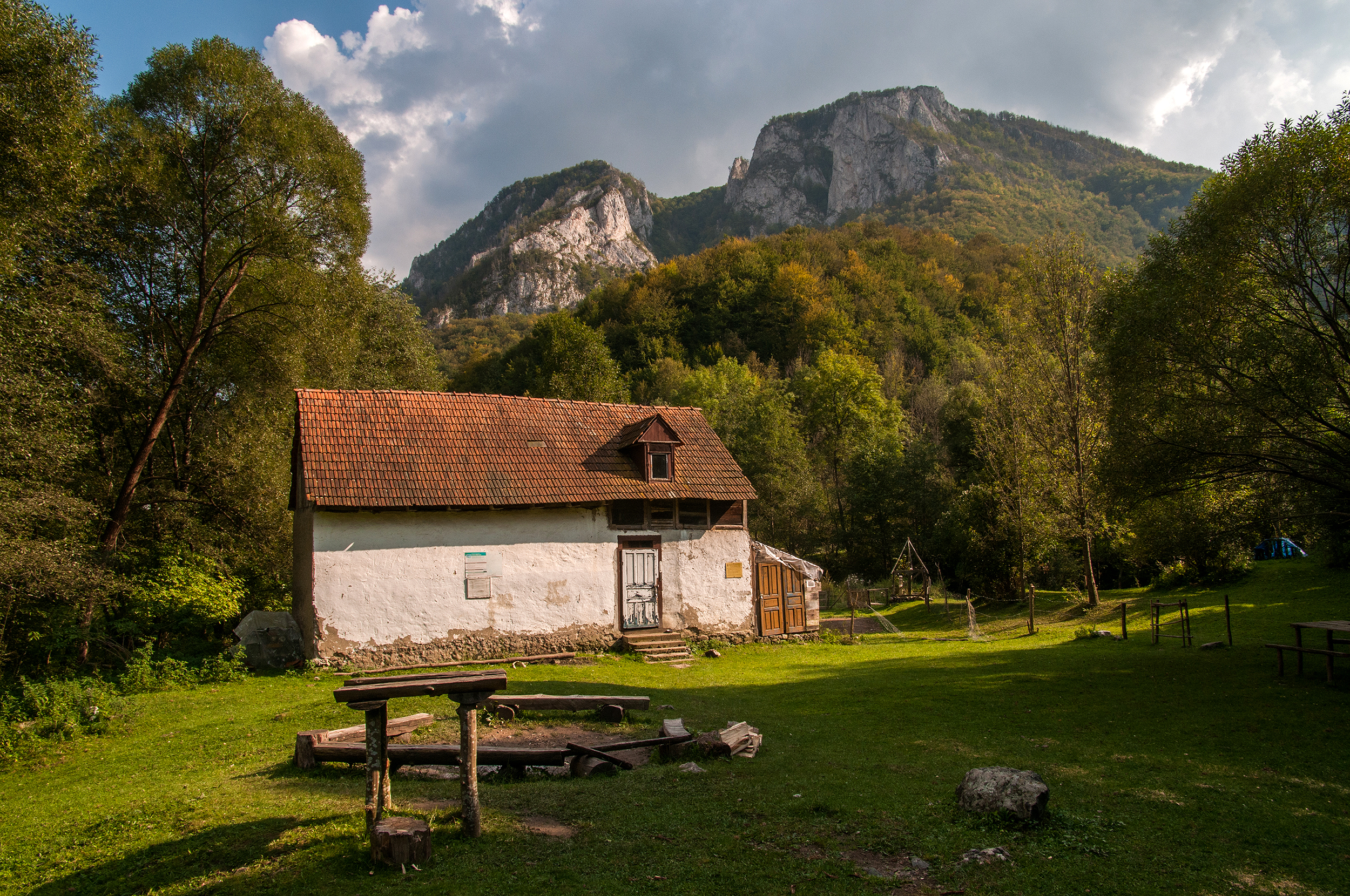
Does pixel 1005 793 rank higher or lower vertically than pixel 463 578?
lower

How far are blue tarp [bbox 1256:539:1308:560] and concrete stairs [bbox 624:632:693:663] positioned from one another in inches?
1131

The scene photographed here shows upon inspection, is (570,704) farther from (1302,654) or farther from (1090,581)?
(1090,581)

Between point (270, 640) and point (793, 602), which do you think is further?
point (793, 602)

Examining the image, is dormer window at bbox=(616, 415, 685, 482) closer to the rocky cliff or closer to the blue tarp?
the blue tarp

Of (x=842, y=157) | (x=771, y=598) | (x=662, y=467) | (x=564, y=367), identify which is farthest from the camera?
(x=842, y=157)

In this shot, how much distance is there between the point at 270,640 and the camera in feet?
54.3

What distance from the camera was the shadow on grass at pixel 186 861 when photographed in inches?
216

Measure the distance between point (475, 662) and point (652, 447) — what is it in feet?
25.3

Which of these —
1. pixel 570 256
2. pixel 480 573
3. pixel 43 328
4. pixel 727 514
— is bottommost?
pixel 480 573

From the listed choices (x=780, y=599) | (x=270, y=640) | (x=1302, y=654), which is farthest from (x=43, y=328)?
(x=1302, y=654)


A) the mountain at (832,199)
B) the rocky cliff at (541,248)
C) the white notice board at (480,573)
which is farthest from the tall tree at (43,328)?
the mountain at (832,199)

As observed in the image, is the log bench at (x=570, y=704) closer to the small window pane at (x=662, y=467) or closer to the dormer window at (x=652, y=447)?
the dormer window at (x=652, y=447)

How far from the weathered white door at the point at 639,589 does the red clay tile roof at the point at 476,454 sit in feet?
5.89

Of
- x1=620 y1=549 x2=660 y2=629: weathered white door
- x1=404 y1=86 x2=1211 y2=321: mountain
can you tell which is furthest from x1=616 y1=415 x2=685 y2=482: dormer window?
x1=404 y1=86 x2=1211 y2=321: mountain
